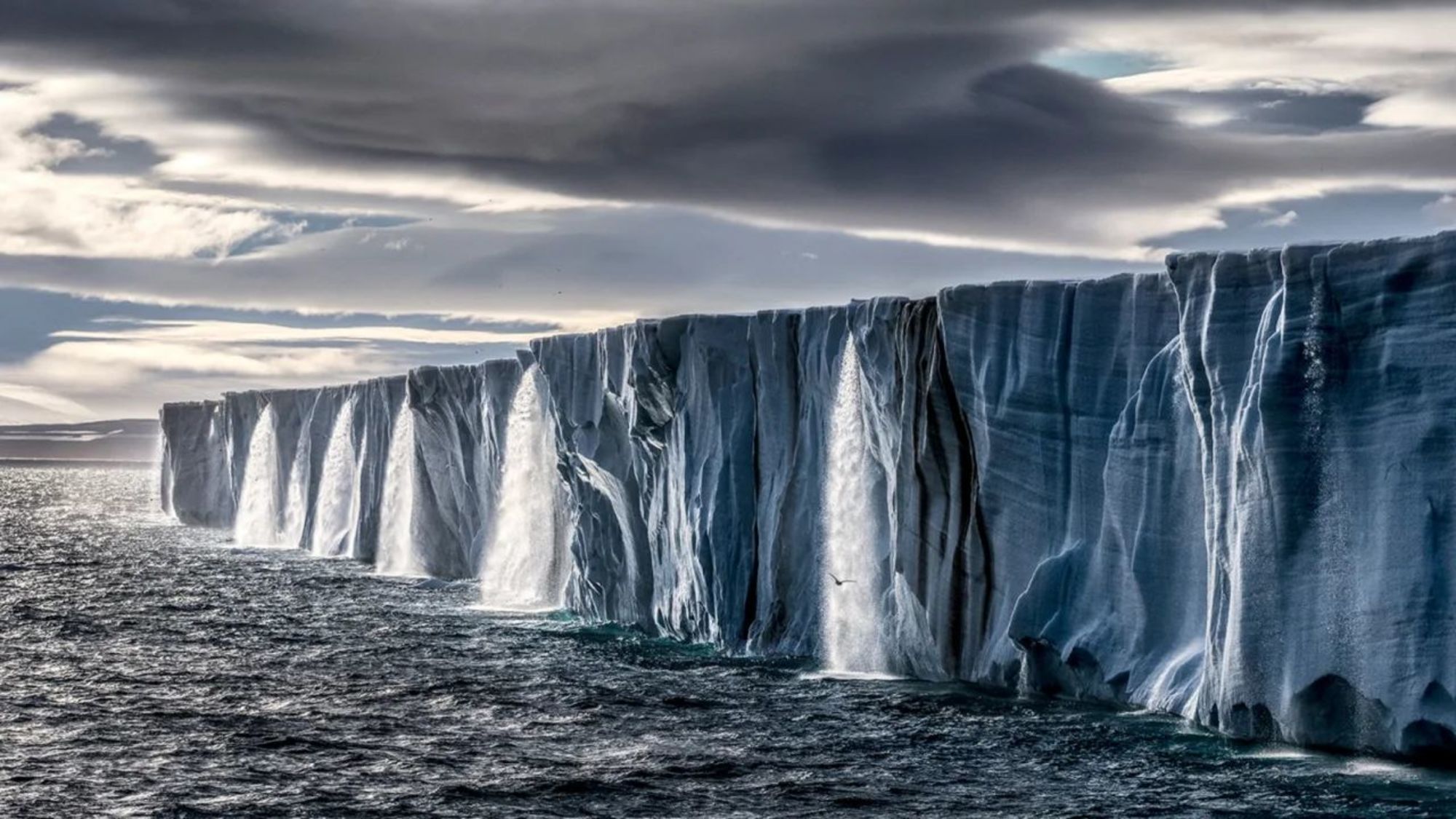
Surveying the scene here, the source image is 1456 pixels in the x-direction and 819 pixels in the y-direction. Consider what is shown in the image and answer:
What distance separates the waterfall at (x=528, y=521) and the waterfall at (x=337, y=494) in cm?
1387

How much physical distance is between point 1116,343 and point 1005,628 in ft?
11.9

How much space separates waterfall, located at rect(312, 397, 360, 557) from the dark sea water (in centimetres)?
1992

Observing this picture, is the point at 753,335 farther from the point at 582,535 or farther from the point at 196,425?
the point at 196,425

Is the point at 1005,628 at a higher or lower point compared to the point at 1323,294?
lower

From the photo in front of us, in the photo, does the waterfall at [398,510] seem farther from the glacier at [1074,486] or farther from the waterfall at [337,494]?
the glacier at [1074,486]

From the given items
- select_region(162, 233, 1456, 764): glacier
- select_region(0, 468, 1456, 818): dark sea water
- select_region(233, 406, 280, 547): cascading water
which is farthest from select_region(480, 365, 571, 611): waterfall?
select_region(233, 406, 280, 547): cascading water

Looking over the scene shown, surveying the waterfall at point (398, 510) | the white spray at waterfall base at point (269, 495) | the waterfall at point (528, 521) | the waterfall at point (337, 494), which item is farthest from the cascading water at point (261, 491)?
the waterfall at point (528, 521)

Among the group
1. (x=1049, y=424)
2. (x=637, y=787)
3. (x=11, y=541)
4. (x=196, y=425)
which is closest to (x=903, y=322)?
(x=1049, y=424)

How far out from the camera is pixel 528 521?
34.8 meters

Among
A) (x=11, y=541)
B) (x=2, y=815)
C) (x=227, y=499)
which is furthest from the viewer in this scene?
(x=227, y=499)

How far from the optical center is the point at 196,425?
225 feet

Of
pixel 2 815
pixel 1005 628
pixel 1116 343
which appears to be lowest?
pixel 2 815

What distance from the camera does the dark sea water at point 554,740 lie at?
575 inches

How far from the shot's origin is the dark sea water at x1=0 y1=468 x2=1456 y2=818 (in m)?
14.6
